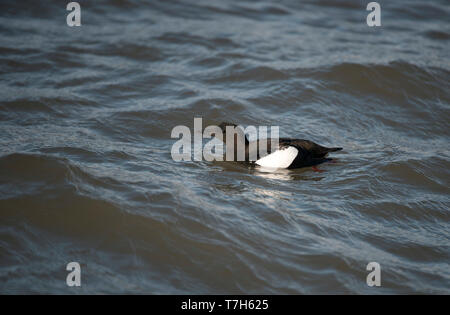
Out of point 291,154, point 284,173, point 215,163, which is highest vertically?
point 291,154

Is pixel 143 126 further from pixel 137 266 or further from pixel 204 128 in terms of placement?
pixel 137 266

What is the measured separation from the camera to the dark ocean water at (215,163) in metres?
5.05

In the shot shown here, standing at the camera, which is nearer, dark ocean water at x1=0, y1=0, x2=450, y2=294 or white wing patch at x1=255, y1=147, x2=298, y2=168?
dark ocean water at x1=0, y1=0, x2=450, y2=294

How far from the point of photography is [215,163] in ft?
23.9

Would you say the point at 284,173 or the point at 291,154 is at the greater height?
the point at 291,154

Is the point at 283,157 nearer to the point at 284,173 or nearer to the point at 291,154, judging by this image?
the point at 291,154

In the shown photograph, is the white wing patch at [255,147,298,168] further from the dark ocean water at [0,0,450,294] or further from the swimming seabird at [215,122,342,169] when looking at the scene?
the dark ocean water at [0,0,450,294]

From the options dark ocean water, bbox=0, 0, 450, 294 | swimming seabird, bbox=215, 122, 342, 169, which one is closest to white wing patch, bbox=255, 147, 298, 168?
swimming seabird, bbox=215, 122, 342, 169

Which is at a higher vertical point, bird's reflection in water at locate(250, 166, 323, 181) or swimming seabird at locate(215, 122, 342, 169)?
swimming seabird at locate(215, 122, 342, 169)

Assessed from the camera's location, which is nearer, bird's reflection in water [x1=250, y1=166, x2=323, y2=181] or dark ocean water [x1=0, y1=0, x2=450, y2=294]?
dark ocean water [x1=0, y1=0, x2=450, y2=294]

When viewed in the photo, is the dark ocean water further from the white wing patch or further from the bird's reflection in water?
the white wing patch

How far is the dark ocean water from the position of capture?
16.6 feet

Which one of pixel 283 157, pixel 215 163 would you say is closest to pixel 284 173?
pixel 283 157
